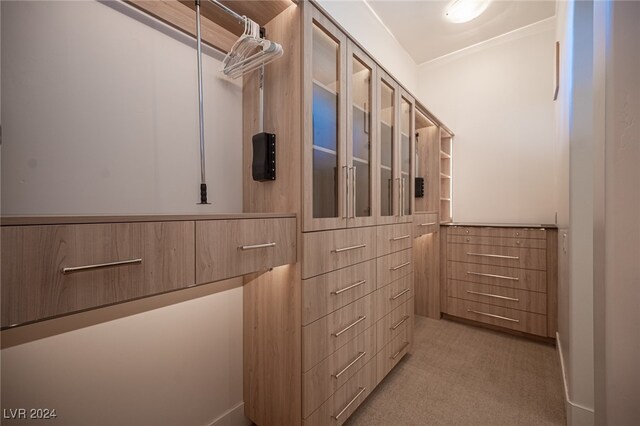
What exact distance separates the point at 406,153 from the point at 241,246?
1676 millimetres

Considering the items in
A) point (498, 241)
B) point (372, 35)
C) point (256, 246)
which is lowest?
point (498, 241)

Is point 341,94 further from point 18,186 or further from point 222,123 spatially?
point 18,186

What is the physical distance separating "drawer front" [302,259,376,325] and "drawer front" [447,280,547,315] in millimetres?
1578

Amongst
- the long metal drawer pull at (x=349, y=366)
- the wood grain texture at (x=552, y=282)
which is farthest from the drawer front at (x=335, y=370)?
the wood grain texture at (x=552, y=282)

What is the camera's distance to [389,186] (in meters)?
1.96

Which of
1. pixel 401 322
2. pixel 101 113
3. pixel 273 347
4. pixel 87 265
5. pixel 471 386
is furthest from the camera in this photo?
pixel 401 322

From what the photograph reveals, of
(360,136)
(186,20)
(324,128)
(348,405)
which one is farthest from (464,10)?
(348,405)

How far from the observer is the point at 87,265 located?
2.25ft

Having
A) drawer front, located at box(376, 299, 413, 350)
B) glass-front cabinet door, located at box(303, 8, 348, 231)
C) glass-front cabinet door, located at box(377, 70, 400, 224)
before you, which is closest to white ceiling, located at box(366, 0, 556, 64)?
glass-front cabinet door, located at box(377, 70, 400, 224)

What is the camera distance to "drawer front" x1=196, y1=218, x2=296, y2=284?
929 mm

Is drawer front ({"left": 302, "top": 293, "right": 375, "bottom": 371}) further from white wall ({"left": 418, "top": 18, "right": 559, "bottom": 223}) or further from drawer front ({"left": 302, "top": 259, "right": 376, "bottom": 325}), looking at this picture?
white wall ({"left": 418, "top": 18, "right": 559, "bottom": 223})

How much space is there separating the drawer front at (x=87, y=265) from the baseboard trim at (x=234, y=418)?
3.24 feet

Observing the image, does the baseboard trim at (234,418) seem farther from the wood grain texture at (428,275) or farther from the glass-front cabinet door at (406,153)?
the wood grain texture at (428,275)

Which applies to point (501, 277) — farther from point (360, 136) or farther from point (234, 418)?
point (234, 418)
